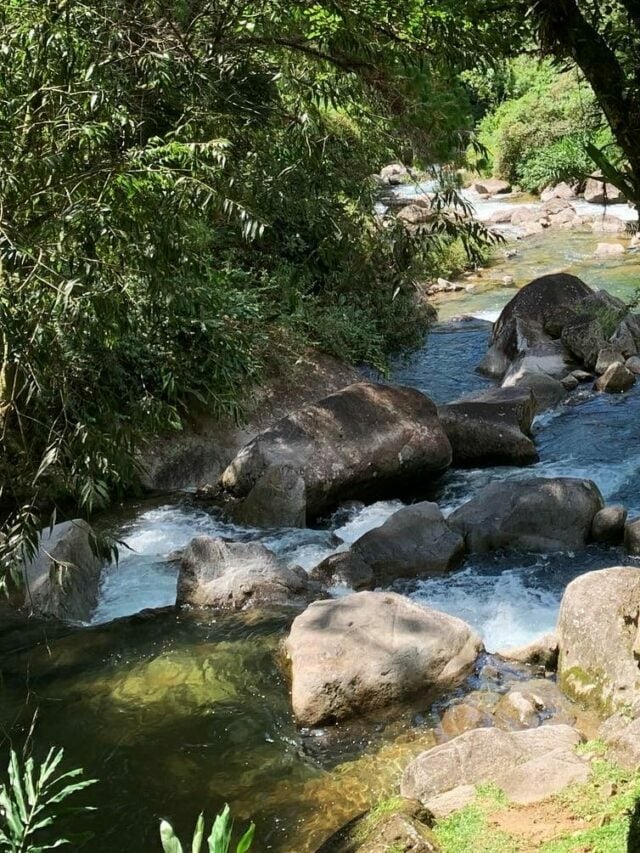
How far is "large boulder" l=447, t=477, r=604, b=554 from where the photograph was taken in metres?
8.43

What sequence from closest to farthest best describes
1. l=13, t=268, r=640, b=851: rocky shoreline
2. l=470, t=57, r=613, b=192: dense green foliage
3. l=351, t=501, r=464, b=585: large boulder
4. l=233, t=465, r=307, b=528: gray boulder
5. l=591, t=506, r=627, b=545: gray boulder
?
l=13, t=268, r=640, b=851: rocky shoreline, l=351, t=501, r=464, b=585: large boulder, l=591, t=506, r=627, b=545: gray boulder, l=233, t=465, r=307, b=528: gray boulder, l=470, t=57, r=613, b=192: dense green foliage

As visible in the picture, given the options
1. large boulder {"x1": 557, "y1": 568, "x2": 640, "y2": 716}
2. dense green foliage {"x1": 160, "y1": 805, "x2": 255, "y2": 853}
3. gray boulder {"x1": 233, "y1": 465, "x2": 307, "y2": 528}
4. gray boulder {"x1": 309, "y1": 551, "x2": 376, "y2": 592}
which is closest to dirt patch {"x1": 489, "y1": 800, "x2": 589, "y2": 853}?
large boulder {"x1": 557, "y1": 568, "x2": 640, "y2": 716}

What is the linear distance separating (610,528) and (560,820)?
4353mm

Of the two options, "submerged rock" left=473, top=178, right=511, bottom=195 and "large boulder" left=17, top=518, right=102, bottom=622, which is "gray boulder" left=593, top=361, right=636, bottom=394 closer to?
"large boulder" left=17, top=518, right=102, bottom=622

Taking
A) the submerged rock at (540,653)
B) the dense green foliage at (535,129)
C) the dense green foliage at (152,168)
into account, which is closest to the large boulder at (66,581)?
the dense green foliage at (152,168)

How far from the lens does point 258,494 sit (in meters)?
9.45

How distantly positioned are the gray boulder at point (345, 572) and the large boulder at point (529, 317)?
20.4 ft

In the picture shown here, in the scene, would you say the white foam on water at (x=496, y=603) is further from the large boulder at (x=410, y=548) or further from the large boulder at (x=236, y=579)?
the large boulder at (x=236, y=579)

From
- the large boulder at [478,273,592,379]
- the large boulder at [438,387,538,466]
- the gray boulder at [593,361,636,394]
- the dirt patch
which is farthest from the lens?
the large boulder at [478,273,592,379]

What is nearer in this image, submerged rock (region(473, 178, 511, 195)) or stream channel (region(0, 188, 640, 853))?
Result: stream channel (region(0, 188, 640, 853))

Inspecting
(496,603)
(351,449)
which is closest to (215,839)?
(496,603)

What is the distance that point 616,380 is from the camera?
12328mm

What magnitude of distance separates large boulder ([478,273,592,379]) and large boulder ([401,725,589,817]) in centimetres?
894

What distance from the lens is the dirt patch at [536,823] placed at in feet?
14.2
